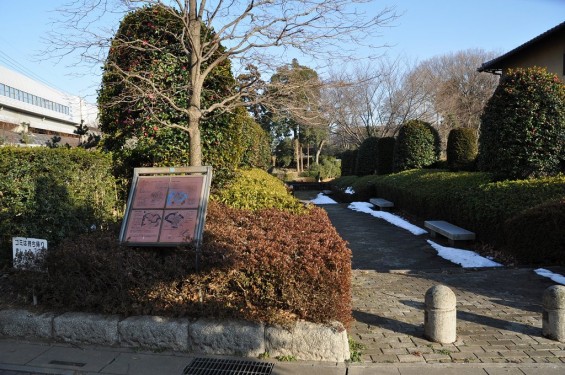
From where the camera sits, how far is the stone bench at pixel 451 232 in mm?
9055

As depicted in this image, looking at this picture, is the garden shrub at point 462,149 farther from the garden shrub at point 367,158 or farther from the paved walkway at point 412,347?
the paved walkway at point 412,347

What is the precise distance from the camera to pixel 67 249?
14.4ft

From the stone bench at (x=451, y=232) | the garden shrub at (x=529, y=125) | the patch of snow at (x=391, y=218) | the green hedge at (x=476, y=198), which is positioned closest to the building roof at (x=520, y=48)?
the green hedge at (x=476, y=198)

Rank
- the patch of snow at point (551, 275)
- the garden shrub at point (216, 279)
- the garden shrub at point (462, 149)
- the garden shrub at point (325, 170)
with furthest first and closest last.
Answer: the garden shrub at point (325, 170)
the garden shrub at point (462, 149)
the patch of snow at point (551, 275)
the garden shrub at point (216, 279)

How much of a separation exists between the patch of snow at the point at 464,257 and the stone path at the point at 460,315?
24 cm

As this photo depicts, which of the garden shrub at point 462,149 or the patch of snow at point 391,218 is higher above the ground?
the garden shrub at point 462,149

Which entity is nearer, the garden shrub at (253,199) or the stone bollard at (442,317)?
the stone bollard at (442,317)

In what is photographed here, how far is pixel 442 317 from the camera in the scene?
12.9ft

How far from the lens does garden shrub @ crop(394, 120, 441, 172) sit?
18.5 m

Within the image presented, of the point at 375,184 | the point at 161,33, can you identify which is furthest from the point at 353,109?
the point at 161,33

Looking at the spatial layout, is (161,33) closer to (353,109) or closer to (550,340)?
(550,340)

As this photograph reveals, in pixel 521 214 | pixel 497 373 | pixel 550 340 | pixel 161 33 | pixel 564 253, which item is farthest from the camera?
pixel 161 33

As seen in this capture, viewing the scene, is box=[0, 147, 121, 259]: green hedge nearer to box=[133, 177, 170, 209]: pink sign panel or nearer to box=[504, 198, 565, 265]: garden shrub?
box=[133, 177, 170, 209]: pink sign panel

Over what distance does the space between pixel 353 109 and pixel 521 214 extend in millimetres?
24824
